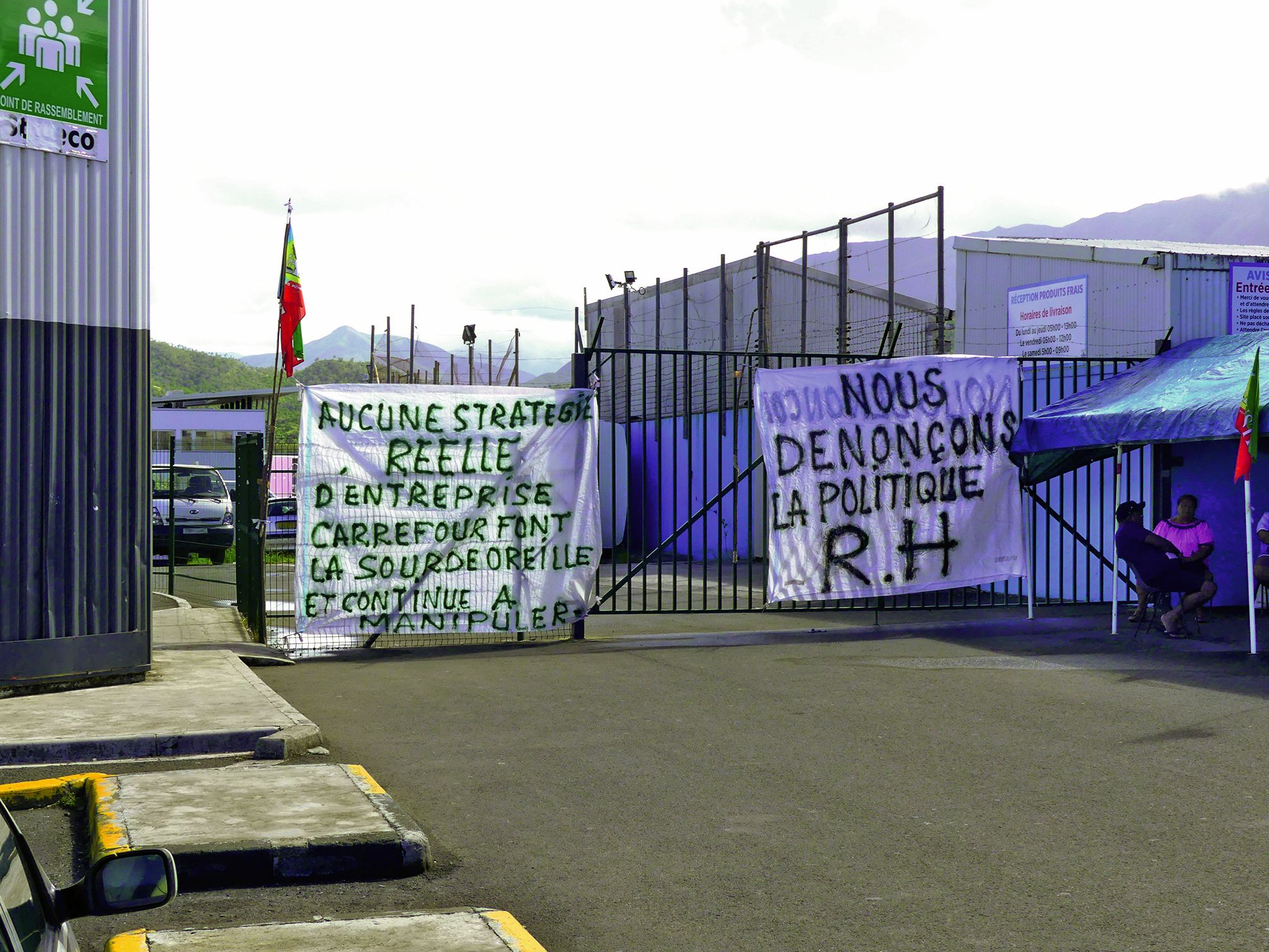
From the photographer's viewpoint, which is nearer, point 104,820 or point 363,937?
point 363,937

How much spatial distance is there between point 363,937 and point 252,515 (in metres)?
8.07

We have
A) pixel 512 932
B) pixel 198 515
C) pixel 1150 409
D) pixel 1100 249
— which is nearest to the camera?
pixel 512 932

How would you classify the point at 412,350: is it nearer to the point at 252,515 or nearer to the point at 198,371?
the point at 252,515

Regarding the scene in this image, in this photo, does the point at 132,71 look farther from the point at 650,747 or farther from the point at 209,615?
the point at 209,615

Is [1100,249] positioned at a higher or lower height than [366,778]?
higher

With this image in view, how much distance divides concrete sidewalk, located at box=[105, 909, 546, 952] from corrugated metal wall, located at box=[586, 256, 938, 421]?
20.2m

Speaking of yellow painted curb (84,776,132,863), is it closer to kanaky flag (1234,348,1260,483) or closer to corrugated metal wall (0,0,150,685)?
corrugated metal wall (0,0,150,685)

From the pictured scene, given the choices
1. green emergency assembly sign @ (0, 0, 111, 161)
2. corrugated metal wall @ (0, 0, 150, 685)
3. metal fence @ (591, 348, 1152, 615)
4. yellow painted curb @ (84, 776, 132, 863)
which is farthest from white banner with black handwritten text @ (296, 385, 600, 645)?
yellow painted curb @ (84, 776, 132, 863)

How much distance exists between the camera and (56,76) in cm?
854

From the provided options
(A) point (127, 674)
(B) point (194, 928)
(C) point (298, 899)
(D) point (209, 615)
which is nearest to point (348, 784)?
(C) point (298, 899)

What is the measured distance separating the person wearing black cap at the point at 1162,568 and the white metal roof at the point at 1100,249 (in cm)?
495

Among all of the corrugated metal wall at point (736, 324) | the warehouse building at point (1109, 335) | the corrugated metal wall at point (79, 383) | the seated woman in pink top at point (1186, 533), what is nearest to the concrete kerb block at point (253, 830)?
the corrugated metal wall at point (79, 383)

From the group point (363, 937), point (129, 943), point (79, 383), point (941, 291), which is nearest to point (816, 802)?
point (363, 937)

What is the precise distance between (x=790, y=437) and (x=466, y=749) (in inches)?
251
